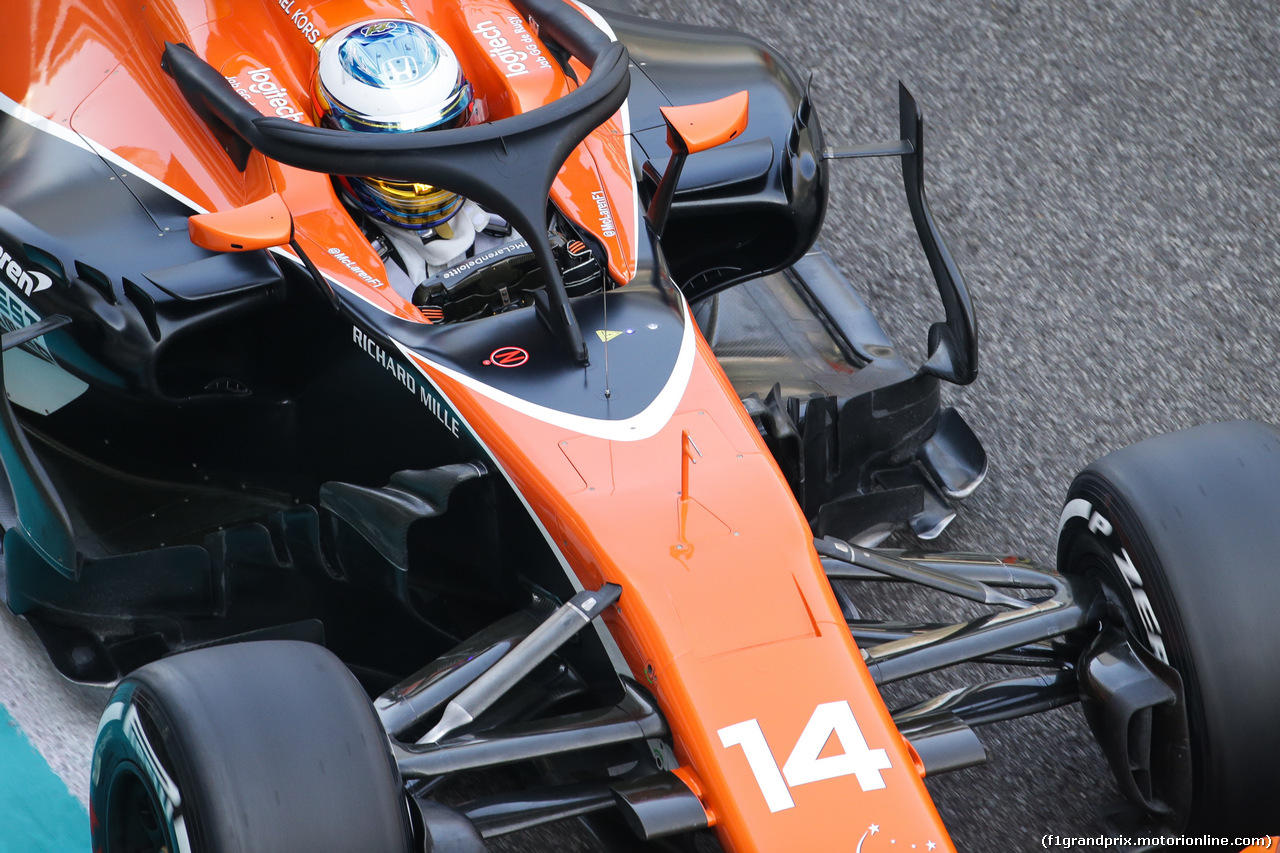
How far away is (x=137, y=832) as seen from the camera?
2621mm

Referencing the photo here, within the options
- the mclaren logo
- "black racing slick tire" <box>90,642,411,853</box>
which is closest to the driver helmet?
the mclaren logo

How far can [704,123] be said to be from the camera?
3322mm

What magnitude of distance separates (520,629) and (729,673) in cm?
54

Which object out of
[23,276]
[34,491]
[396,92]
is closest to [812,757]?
[396,92]

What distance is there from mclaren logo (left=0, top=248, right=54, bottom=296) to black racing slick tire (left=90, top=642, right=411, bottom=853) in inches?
52.6

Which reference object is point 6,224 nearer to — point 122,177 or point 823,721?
point 122,177

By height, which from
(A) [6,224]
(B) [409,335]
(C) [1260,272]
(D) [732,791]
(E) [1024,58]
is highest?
(A) [6,224]

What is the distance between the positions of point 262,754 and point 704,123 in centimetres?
169

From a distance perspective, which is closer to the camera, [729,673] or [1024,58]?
[729,673]

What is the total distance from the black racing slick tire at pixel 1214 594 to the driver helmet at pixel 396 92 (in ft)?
5.29

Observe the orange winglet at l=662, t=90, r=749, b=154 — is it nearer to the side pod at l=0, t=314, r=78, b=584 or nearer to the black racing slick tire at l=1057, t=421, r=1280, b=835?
the black racing slick tire at l=1057, t=421, r=1280, b=835

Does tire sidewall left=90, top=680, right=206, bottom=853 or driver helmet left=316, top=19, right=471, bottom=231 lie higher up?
driver helmet left=316, top=19, right=471, bottom=231

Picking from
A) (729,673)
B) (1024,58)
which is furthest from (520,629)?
(1024,58)

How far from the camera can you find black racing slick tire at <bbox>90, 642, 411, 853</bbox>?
90.7 inches
